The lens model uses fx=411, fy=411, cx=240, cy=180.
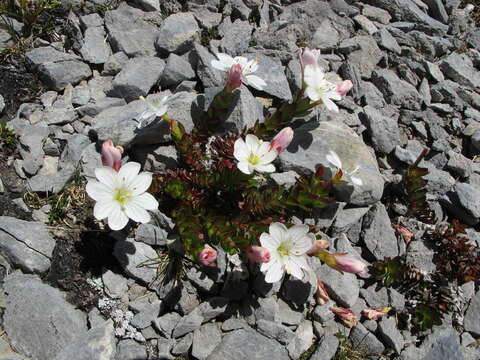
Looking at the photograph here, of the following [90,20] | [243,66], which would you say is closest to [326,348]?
[243,66]

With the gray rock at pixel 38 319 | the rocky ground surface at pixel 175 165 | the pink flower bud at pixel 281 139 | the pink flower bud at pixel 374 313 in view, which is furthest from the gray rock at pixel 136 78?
the pink flower bud at pixel 374 313

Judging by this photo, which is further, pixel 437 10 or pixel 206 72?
pixel 437 10

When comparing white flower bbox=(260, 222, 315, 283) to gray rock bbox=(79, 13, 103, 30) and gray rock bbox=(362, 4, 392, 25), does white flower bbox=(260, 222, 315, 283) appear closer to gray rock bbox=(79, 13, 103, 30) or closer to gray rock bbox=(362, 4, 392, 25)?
gray rock bbox=(79, 13, 103, 30)

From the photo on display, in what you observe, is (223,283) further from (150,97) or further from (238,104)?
(150,97)

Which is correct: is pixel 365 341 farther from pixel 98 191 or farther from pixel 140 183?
pixel 98 191

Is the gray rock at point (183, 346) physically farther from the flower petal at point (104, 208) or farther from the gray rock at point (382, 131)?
the gray rock at point (382, 131)

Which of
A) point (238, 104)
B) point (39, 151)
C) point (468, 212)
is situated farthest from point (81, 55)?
point (468, 212)
